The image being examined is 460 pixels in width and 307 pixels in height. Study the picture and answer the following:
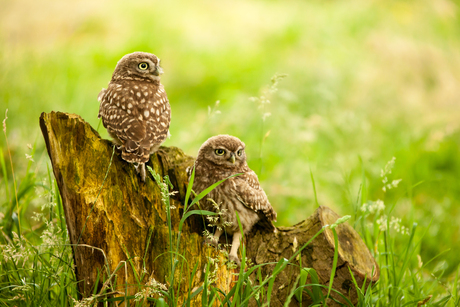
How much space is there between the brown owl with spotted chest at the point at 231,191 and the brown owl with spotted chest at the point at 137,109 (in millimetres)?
401

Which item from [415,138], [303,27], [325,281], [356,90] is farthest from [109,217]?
[303,27]

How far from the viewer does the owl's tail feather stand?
2.35 meters

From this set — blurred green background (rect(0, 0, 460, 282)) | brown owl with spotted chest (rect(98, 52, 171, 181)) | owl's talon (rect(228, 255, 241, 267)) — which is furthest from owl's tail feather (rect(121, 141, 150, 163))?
blurred green background (rect(0, 0, 460, 282))

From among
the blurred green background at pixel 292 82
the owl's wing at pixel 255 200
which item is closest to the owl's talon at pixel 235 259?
the owl's wing at pixel 255 200

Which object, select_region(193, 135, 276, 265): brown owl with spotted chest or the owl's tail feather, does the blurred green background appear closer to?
select_region(193, 135, 276, 265): brown owl with spotted chest

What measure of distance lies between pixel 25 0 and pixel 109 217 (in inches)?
348

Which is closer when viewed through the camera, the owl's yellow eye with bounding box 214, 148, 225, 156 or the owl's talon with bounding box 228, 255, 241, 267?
the owl's talon with bounding box 228, 255, 241, 267

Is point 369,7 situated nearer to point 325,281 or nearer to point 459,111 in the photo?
point 459,111

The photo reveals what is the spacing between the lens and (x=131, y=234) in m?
2.26

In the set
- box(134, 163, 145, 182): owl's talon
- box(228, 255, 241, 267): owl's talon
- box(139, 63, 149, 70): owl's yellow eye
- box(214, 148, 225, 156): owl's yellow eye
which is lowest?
box(228, 255, 241, 267): owl's talon

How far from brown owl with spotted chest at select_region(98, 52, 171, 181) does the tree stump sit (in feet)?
0.40

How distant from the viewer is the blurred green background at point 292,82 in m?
5.06

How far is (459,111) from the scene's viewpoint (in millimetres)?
7316

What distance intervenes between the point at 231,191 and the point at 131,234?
2.53 ft
